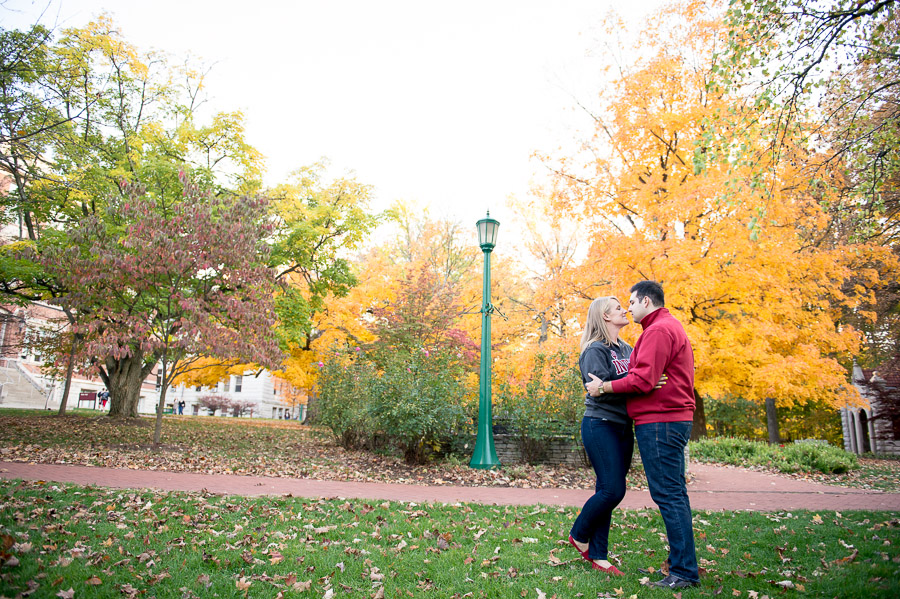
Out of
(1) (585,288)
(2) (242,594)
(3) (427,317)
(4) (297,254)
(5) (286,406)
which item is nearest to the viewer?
(2) (242,594)

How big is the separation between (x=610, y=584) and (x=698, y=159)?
514 centimetres

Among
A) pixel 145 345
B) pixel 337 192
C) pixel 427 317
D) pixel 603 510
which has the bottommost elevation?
pixel 603 510

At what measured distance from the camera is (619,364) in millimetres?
3939

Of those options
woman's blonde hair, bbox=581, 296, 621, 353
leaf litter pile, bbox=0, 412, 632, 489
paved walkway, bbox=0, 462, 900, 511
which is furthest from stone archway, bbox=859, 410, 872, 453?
woman's blonde hair, bbox=581, 296, 621, 353

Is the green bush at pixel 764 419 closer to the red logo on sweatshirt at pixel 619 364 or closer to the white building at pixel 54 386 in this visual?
the red logo on sweatshirt at pixel 619 364

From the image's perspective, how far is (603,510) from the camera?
3777 millimetres

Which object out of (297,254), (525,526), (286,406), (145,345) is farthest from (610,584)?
(286,406)

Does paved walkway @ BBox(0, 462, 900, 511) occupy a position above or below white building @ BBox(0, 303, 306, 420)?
below

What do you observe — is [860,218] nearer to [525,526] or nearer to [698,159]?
[698,159]

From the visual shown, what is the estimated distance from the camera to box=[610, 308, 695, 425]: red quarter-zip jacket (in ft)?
11.5

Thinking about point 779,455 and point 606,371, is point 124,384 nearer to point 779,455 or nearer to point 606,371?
point 606,371

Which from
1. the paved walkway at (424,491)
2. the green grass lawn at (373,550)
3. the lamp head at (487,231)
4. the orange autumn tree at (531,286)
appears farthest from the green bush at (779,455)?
the lamp head at (487,231)

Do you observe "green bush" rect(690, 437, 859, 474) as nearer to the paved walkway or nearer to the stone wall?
the paved walkway

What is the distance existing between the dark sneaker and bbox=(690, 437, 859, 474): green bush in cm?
1059
